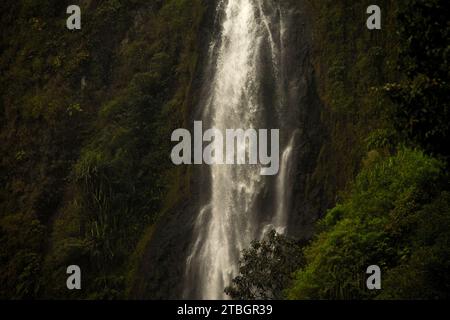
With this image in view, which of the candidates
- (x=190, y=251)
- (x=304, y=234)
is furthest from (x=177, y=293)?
(x=304, y=234)

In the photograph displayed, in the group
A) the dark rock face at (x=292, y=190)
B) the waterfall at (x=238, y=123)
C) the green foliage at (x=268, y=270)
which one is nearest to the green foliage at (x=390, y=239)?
the green foliage at (x=268, y=270)

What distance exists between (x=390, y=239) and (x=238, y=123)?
8.40 m

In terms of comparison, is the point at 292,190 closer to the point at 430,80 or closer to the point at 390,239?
the point at 390,239

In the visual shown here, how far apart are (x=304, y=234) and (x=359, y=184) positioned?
2.28 meters

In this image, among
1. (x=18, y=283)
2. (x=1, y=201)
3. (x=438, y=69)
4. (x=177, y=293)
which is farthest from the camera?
(x=1, y=201)

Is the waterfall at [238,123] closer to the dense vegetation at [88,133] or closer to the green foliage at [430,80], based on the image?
the dense vegetation at [88,133]

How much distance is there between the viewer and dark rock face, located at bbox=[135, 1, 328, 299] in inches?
873

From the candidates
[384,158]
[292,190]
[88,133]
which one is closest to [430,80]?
[384,158]

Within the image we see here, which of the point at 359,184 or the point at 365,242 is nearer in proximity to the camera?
the point at 365,242

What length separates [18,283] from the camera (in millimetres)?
24688

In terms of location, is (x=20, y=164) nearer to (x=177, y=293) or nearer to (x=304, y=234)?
(x=177, y=293)

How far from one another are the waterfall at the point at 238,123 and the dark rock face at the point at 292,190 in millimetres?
203

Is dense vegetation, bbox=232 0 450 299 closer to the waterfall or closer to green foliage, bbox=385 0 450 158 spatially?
green foliage, bbox=385 0 450 158

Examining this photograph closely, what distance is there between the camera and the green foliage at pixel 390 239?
1520 cm
